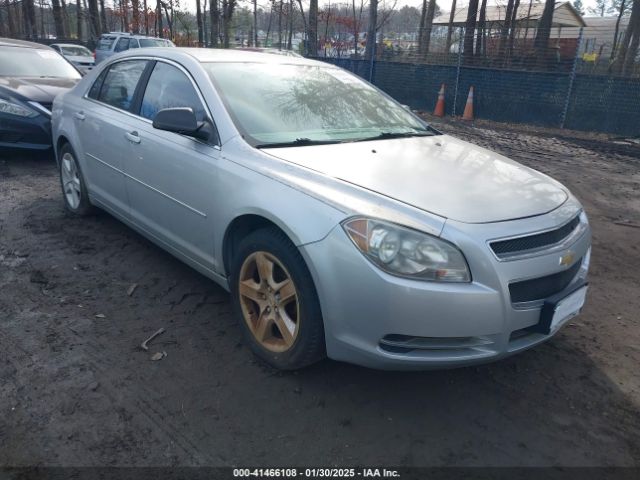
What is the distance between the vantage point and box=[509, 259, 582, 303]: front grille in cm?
238

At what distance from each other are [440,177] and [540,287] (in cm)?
76

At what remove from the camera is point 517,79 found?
12.9m

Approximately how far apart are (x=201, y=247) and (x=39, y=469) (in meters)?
1.49

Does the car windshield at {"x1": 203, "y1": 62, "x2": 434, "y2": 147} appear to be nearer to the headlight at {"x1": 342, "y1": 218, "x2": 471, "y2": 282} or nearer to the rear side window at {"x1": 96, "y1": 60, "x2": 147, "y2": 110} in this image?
the rear side window at {"x1": 96, "y1": 60, "x2": 147, "y2": 110}

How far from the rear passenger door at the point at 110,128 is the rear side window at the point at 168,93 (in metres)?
0.18

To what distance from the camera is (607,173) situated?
801 centimetres

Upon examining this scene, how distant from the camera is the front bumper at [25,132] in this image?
679cm

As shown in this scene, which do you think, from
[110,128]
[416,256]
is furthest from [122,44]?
[416,256]

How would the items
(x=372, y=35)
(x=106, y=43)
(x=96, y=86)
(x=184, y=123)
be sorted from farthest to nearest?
(x=106, y=43)
(x=372, y=35)
(x=96, y=86)
(x=184, y=123)

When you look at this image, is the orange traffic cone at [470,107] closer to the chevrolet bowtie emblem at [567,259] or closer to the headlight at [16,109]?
the headlight at [16,109]

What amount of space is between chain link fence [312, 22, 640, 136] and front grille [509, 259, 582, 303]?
1058 cm

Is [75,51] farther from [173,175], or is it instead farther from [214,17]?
[173,175]

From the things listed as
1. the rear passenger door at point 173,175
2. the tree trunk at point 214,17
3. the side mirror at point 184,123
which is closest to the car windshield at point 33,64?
the rear passenger door at point 173,175

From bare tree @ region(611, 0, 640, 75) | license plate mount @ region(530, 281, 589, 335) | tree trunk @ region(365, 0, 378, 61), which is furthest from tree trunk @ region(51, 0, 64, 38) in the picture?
license plate mount @ region(530, 281, 589, 335)
